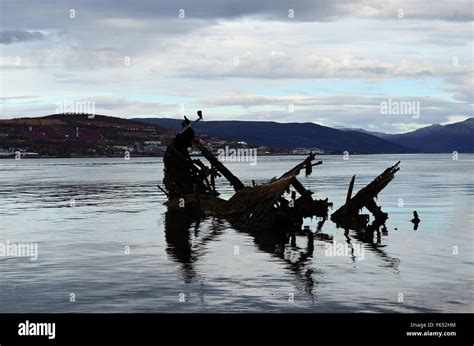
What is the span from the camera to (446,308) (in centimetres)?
2127

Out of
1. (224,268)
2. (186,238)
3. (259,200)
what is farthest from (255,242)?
(224,268)

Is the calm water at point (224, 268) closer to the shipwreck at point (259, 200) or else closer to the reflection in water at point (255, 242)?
the reflection in water at point (255, 242)

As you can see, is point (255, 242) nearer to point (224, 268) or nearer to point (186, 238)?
point (186, 238)

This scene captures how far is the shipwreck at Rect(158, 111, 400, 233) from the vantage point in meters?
41.0

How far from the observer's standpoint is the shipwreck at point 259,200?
41.0 metres

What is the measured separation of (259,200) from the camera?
4209 centimetres

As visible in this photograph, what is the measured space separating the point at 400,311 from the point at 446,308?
168 centimetres

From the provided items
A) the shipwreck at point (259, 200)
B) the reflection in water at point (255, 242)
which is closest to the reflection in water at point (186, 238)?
the reflection in water at point (255, 242)

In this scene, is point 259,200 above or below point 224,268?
above

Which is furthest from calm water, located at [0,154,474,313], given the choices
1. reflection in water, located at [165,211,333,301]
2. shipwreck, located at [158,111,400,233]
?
shipwreck, located at [158,111,400,233]
